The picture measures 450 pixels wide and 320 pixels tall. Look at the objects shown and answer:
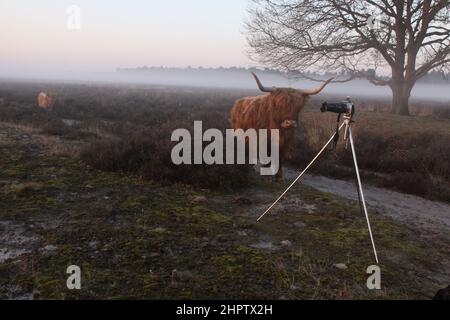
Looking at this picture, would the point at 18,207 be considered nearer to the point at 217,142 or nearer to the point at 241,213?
the point at 241,213

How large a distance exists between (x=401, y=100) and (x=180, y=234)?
15.8 metres

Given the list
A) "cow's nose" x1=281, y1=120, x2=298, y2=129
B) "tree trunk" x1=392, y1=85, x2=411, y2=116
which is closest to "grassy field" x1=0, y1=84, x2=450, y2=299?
"cow's nose" x1=281, y1=120, x2=298, y2=129

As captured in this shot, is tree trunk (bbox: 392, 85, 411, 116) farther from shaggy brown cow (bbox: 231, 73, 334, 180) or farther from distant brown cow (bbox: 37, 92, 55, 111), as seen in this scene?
A: distant brown cow (bbox: 37, 92, 55, 111)

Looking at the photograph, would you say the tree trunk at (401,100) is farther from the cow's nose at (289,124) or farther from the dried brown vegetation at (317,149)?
the cow's nose at (289,124)

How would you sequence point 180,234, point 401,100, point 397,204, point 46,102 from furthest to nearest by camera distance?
1. point 46,102
2. point 401,100
3. point 397,204
4. point 180,234

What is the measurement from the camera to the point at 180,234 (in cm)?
432

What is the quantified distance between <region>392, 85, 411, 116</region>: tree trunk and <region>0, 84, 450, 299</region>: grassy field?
9.09 metres

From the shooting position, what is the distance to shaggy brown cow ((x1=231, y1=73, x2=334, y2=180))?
6.30m

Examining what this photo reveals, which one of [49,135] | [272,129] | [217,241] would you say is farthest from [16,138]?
[217,241]

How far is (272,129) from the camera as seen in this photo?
6.72m

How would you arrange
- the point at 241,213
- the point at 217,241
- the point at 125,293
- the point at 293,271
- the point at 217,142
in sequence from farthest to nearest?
the point at 217,142, the point at 241,213, the point at 217,241, the point at 293,271, the point at 125,293

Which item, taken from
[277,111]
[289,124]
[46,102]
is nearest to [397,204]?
[289,124]

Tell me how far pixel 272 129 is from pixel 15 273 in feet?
15.4

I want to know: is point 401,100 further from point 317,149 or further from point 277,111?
point 277,111
